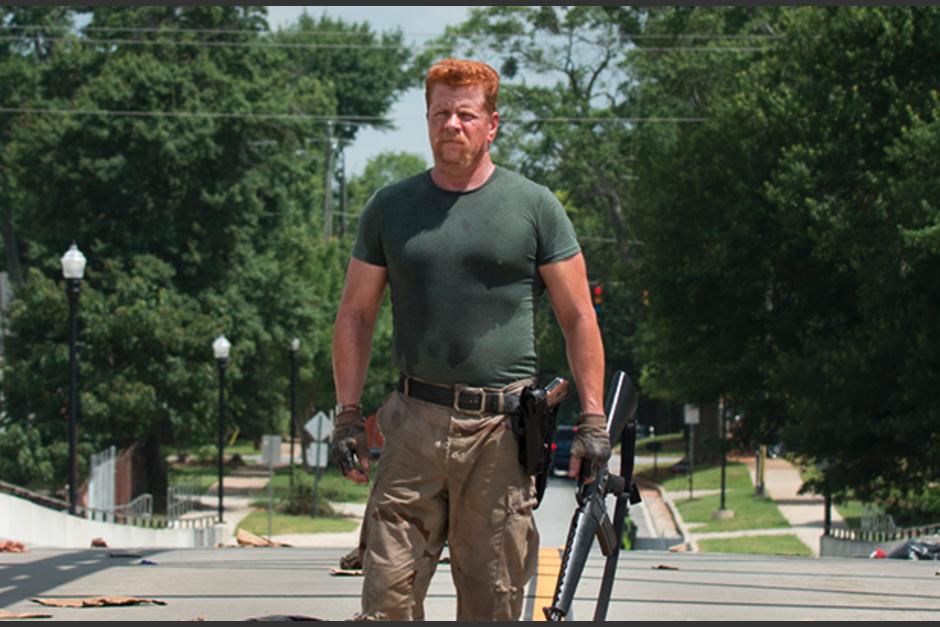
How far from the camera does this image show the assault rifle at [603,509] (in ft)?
20.3

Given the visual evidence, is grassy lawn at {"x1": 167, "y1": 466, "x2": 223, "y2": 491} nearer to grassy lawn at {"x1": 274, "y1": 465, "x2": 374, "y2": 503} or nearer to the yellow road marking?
grassy lawn at {"x1": 274, "y1": 465, "x2": 374, "y2": 503}

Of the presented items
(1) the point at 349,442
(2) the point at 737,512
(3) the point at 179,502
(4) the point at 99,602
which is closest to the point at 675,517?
(2) the point at 737,512

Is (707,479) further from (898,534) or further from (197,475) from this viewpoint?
(898,534)

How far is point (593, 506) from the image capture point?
6.29m

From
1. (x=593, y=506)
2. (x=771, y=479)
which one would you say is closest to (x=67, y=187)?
(x=771, y=479)

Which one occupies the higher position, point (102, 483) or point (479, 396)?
point (479, 396)

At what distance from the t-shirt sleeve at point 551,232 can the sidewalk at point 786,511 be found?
27.2 metres

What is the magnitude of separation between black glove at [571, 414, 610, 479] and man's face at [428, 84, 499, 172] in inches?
36.5

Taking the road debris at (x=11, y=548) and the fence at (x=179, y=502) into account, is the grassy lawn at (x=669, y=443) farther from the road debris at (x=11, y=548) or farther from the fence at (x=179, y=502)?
the road debris at (x=11, y=548)

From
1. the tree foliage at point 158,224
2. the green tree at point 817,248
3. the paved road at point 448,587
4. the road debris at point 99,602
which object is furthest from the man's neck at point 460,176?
the tree foliage at point 158,224

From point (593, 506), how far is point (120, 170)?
4342 centimetres

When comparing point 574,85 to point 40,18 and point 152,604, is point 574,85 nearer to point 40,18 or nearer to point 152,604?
point 40,18

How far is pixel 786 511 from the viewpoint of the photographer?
Result: 4719cm

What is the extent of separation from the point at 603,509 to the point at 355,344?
1.08 meters
